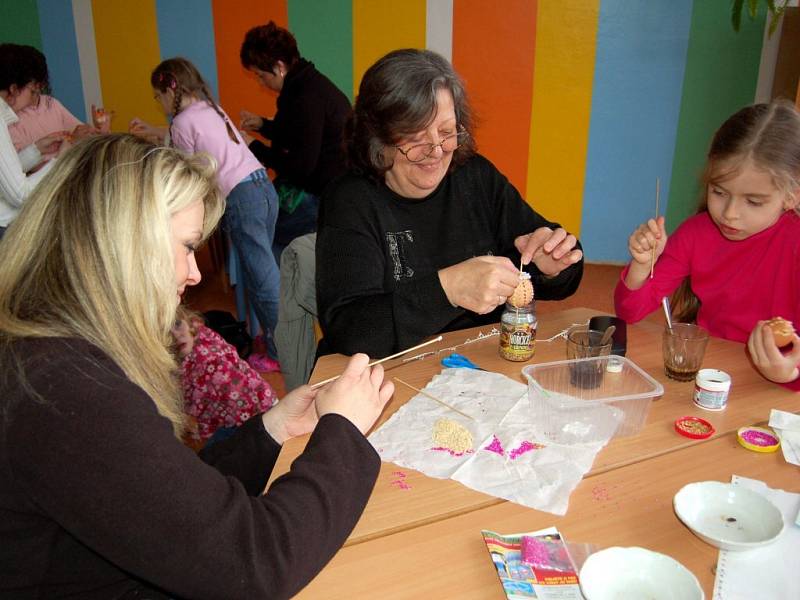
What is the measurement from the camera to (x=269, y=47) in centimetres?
317

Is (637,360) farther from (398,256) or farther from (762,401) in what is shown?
(398,256)

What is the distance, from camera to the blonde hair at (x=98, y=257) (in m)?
0.81

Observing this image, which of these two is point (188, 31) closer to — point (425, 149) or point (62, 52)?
point (62, 52)

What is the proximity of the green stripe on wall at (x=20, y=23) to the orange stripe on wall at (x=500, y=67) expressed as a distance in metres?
2.86

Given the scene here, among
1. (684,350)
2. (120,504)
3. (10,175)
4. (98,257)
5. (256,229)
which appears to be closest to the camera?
(120,504)

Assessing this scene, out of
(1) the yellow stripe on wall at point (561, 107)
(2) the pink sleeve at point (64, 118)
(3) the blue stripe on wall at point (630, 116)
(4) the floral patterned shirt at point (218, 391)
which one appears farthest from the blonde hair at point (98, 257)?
(3) the blue stripe on wall at point (630, 116)

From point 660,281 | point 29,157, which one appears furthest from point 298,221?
point 660,281

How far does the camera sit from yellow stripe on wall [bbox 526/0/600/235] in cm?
417

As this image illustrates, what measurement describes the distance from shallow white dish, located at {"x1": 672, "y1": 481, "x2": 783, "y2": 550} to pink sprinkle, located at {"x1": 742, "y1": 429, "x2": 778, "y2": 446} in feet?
0.73

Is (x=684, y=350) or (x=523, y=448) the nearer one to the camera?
(x=523, y=448)

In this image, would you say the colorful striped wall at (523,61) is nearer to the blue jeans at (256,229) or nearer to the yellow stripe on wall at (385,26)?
the yellow stripe on wall at (385,26)

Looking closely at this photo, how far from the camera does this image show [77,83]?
14.4ft

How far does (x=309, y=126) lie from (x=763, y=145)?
7.05ft

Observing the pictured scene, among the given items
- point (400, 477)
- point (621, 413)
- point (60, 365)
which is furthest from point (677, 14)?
point (60, 365)
